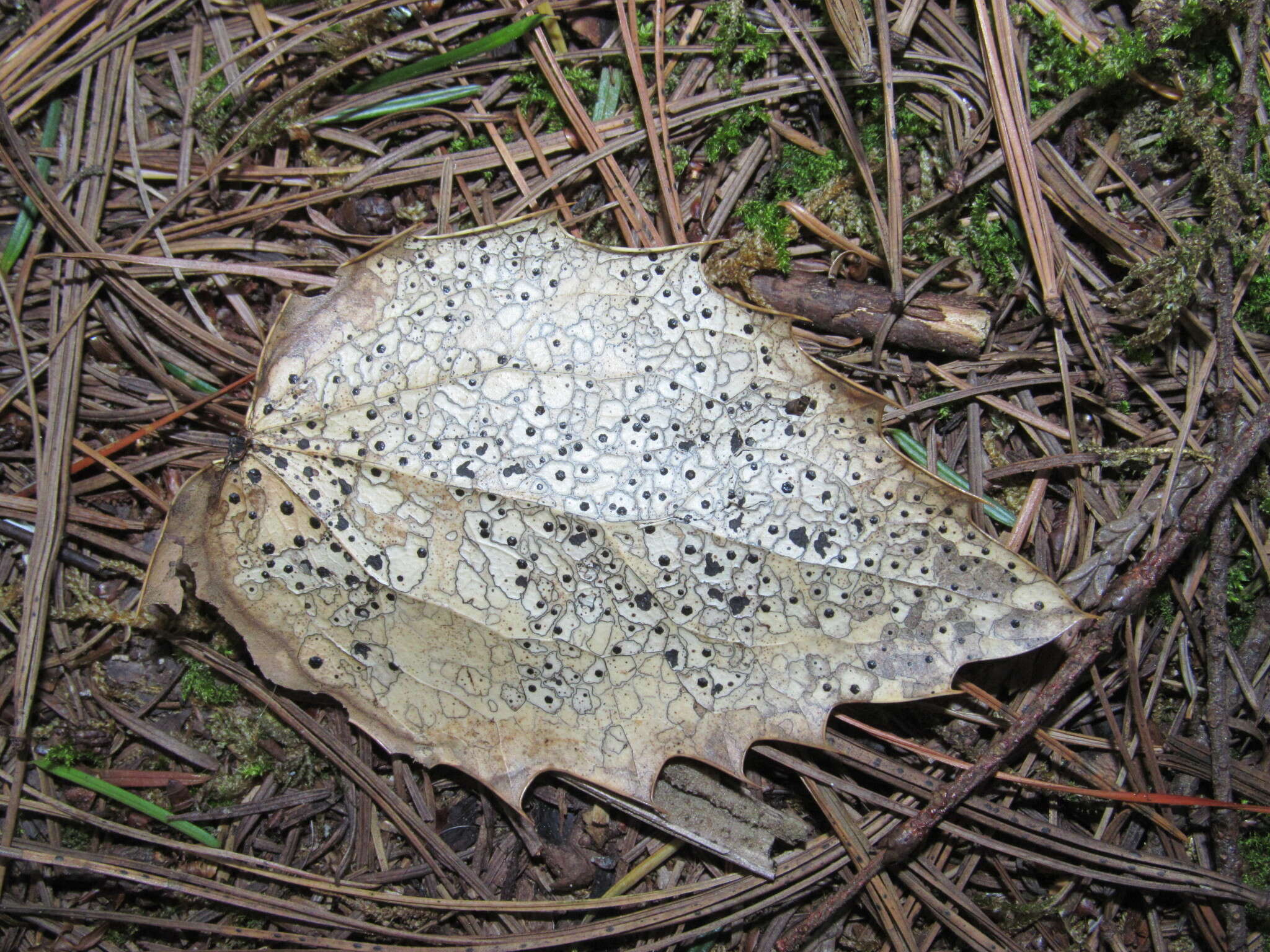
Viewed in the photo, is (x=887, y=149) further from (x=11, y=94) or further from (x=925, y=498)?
(x=11, y=94)

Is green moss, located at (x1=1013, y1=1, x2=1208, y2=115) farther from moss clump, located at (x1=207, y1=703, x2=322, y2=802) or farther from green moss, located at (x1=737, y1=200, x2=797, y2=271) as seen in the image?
moss clump, located at (x1=207, y1=703, x2=322, y2=802)

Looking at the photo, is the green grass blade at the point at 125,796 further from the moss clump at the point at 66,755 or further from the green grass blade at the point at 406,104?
the green grass blade at the point at 406,104

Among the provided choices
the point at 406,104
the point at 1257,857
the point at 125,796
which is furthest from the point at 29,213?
the point at 1257,857

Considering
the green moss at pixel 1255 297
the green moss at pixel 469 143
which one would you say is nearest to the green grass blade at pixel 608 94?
the green moss at pixel 469 143

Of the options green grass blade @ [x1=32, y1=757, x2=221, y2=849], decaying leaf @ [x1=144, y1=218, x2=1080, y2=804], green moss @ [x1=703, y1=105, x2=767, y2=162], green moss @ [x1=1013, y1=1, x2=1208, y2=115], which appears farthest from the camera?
green moss @ [x1=703, y1=105, x2=767, y2=162]

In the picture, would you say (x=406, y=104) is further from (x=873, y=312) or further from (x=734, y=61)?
(x=873, y=312)

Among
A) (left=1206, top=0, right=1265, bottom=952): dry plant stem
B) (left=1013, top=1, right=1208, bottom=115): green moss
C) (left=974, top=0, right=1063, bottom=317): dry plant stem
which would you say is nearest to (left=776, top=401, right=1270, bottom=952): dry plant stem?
(left=1206, top=0, right=1265, bottom=952): dry plant stem

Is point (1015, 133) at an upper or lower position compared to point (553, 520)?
upper
